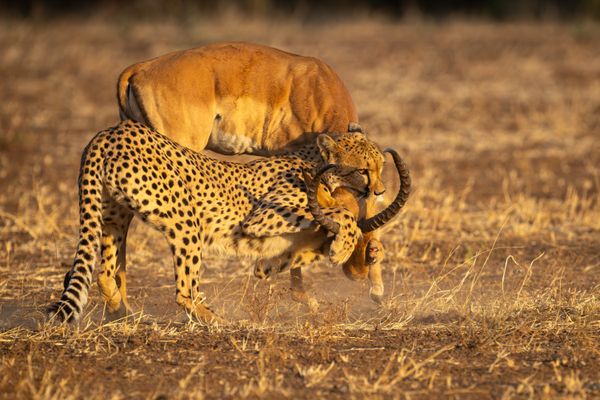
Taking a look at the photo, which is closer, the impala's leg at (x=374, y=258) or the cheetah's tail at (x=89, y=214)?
the cheetah's tail at (x=89, y=214)

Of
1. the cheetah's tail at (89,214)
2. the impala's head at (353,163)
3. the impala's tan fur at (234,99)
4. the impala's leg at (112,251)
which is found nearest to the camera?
the cheetah's tail at (89,214)

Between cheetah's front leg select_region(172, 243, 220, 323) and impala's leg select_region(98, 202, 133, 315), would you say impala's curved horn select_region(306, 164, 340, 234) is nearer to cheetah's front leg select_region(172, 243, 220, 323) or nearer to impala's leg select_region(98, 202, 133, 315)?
cheetah's front leg select_region(172, 243, 220, 323)

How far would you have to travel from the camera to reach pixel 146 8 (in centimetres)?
2664

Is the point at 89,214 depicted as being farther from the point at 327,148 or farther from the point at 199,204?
the point at 327,148

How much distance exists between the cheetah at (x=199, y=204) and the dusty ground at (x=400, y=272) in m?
0.28

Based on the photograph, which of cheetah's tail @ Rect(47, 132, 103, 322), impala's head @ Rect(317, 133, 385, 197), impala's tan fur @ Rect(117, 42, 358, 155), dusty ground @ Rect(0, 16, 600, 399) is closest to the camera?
dusty ground @ Rect(0, 16, 600, 399)

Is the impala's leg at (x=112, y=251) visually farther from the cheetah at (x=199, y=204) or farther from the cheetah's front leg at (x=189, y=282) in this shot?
the cheetah's front leg at (x=189, y=282)

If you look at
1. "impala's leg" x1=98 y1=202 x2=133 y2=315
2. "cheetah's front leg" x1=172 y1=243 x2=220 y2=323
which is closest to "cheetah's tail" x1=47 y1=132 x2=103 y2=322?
"impala's leg" x1=98 y1=202 x2=133 y2=315

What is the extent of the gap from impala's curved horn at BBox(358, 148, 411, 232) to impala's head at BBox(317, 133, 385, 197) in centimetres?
19

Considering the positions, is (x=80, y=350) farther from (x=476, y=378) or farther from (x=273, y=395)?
→ (x=476, y=378)

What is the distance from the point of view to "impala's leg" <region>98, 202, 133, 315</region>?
6535 millimetres

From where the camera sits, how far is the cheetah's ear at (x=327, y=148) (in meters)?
6.86

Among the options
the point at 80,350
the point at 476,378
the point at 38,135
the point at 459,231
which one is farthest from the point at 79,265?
the point at 38,135

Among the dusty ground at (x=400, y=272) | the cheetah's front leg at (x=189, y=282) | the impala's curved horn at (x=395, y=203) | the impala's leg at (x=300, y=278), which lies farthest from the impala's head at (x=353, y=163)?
the cheetah's front leg at (x=189, y=282)
